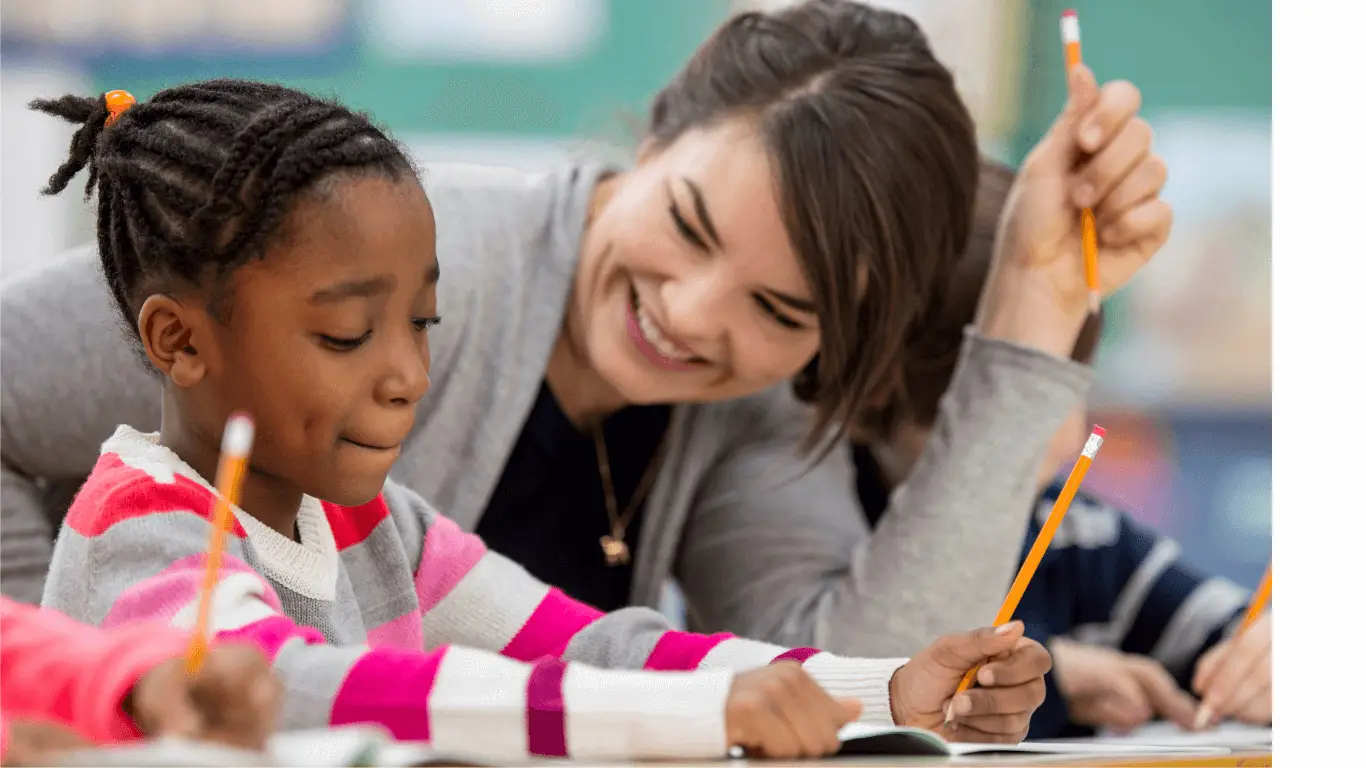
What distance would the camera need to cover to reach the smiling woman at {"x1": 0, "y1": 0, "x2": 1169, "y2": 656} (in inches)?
33.5

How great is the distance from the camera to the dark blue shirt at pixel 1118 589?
126cm

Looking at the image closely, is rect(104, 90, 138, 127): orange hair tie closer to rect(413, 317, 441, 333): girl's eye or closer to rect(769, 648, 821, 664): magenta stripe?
rect(413, 317, 441, 333): girl's eye

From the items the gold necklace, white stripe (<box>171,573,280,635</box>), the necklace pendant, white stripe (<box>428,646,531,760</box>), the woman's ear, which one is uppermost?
the woman's ear

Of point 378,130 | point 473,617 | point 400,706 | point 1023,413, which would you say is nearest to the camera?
point 400,706

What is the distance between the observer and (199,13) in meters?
2.04

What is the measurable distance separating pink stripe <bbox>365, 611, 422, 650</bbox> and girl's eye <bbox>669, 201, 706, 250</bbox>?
0.32 meters

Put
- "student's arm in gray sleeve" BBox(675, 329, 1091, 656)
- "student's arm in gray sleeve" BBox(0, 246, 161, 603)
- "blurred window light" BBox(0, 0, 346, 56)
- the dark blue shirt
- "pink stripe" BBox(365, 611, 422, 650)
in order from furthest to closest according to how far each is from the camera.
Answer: "blurred window light" BBox(0, 0, 346, 56)
the dark blue shirt
"student's arm in gray sleeve" BBox(675, 329, 1091, 656)
"student's arm in gray sleeve" BBox(0, 246, 161, 603)
"pink stripe" BBox(365, 611, 422, 650)

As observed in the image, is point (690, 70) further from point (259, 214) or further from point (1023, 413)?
point (259, 214)

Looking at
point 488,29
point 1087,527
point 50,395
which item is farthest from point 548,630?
point 488,29

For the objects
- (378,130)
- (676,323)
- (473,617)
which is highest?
(378,130)

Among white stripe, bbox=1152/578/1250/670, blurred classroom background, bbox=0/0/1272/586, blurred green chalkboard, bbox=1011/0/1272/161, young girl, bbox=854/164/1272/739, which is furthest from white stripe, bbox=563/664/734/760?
blurred green chalkboard, bbox=1011/0/1272/161

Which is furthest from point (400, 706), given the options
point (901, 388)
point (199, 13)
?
point (199, 13)

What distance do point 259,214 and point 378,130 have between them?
0.08 meters

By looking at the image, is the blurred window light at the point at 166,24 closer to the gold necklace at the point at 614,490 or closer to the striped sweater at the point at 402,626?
the gold necklace at the point at 614,490
